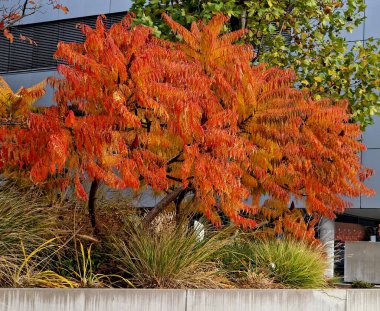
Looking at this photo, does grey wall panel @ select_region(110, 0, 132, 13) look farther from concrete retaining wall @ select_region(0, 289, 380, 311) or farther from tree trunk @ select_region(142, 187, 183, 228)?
concrete retaining wall @ select_region(0, 289, 380, 311)

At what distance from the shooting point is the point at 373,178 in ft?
87.2

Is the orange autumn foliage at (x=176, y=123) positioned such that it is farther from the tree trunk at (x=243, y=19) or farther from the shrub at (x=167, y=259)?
the tree trunk at (x=243, y=19)

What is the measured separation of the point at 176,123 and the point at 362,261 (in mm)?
16835

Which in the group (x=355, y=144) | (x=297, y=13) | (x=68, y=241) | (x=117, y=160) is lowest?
(x=68, y=241)

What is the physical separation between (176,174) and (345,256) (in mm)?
14591

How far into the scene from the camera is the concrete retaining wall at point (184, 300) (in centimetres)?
1038

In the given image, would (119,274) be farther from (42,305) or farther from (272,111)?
(272,111)

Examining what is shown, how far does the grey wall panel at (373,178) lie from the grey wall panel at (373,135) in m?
0.20

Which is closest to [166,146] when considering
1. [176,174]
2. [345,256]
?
[176,174]

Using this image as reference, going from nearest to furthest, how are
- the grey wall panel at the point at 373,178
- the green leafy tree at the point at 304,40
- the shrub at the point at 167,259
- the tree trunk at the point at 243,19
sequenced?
the shrub at the point at 167,259 → the green leafy tree at the point at 304,40 → the tree trunk at the point at 243,19 → the grey wall panel at the point at 373,178

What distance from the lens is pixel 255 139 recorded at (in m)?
14.2

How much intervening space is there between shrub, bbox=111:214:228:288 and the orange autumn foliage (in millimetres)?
791

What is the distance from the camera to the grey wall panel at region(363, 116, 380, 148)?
1050 inches

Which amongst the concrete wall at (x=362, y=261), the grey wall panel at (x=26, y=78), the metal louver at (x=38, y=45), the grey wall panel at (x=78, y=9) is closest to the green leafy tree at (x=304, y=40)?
the concrete wall at (x=362, y=261)
